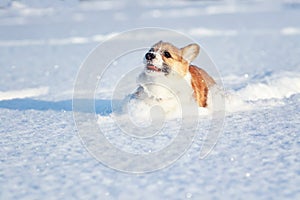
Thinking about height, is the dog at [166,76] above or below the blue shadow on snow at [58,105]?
above

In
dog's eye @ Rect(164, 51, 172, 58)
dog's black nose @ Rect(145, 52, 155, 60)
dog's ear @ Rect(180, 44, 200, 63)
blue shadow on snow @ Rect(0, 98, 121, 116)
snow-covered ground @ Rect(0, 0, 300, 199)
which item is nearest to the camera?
snow-covered ground @ Rect(0, 0, 300, 199)

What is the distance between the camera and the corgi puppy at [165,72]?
12.8 ft

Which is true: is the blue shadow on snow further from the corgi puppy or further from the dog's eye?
the dog's eye

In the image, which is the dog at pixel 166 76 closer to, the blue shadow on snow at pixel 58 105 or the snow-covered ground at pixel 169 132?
the snow-covered ground at pixel 169 132

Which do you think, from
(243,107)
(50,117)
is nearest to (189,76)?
(243,107)

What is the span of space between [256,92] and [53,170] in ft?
9.79

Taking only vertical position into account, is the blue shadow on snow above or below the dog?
below

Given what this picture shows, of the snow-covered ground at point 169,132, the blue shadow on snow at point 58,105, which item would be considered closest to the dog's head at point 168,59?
the snow-covered ground at point 169,132

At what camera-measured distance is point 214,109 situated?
4.40 metres

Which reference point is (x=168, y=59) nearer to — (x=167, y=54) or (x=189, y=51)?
(x=167, y=54)

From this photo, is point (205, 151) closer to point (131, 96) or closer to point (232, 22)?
point (131, 96)

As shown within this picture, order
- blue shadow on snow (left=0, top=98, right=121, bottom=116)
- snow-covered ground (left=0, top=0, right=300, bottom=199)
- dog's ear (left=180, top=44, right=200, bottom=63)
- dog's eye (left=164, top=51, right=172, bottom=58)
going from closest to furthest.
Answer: snow-covered ground (left=0, top=0, right=300, bottom=199) < dog's eye (left=164, top=51, right=172, bottom=58) < dog's ear (left=180, top=44, right=200, bottom=63) < blue shadow on snow (left=0, top=98, right=121, bottom=116)

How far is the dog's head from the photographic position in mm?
3877

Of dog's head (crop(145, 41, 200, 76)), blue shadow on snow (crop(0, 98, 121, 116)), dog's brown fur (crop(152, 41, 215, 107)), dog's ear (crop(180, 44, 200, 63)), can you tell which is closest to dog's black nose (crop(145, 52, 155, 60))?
dog's head (crop(145, 41, 200, 76))
